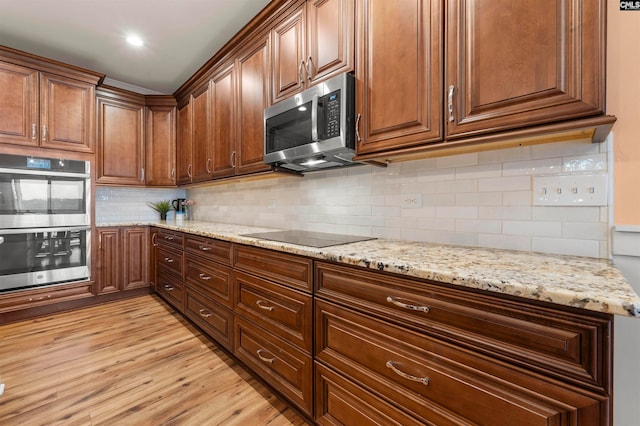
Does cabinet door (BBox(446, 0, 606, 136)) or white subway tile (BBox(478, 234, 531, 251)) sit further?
white subway tile (BBox(478, 234, 531, 251))

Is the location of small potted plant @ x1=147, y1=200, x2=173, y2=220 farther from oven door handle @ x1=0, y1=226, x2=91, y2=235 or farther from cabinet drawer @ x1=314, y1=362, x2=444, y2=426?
cabinet drawer @ x1=314, y1=362, x2=444, y2=426

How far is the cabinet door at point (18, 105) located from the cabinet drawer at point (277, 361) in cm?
280

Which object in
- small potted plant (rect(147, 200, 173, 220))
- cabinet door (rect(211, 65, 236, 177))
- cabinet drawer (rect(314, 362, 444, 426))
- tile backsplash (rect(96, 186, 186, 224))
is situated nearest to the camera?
cabinet drawer (rect(314, 362, 444, 426))

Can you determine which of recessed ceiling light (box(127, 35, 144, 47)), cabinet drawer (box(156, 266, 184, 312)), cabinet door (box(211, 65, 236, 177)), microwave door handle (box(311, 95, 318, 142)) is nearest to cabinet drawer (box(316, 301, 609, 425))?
microwave door handle (box(311, 95, 318, 142))

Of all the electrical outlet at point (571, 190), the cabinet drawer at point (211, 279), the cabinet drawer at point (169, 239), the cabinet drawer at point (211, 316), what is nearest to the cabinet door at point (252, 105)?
the cabinet drawer at point (211, 279)

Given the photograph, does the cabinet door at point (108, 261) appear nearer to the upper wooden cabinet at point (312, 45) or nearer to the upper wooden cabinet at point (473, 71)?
the upper wooden cabinet at point (312, 45)

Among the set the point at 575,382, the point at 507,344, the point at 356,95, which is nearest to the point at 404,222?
the point at 356,95

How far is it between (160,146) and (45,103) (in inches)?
42.5

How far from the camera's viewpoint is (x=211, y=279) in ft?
6.80

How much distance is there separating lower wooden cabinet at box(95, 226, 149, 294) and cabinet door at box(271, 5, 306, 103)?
Answer: 2.60m

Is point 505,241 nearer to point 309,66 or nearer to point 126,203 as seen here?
point 309,66

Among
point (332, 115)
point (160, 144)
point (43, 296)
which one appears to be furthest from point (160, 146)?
point (332, 115)

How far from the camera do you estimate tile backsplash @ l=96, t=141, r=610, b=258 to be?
1093 mm

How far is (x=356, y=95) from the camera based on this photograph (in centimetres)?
146
